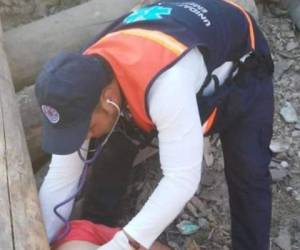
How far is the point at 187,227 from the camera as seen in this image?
3.26 m

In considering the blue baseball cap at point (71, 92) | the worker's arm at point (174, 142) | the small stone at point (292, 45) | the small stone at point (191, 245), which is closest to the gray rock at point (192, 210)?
the small stone at point (191, 245)

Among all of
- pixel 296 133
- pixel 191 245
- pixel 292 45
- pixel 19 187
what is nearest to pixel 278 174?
pixel 296 133

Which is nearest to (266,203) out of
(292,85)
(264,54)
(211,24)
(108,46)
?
(264,54)

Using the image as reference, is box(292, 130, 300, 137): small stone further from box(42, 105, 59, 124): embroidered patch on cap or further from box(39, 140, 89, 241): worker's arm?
box(42, 105, 59, 124): embroidered patch on cap

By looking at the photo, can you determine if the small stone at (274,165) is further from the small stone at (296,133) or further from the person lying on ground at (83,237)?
the person lying on ground at (83,237)

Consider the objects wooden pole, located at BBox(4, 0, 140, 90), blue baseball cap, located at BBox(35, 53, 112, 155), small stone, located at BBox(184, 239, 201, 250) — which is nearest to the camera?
blue baseball cap, located at BBox(35, 53, 112, 155)

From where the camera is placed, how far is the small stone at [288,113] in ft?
12.5

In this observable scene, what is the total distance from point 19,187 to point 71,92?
0.48m

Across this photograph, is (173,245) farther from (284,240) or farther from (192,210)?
(284,240)

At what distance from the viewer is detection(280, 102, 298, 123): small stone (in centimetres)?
381

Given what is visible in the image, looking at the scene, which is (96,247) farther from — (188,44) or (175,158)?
(188,44)

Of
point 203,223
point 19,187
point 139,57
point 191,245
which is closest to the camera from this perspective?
point 139,57

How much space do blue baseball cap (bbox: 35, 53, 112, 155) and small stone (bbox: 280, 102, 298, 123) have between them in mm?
1915

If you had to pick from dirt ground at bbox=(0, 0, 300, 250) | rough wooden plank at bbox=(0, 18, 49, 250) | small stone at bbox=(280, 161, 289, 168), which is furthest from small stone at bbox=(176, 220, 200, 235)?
rough wooden plank at bbox=(0, 18, 49, 250)
